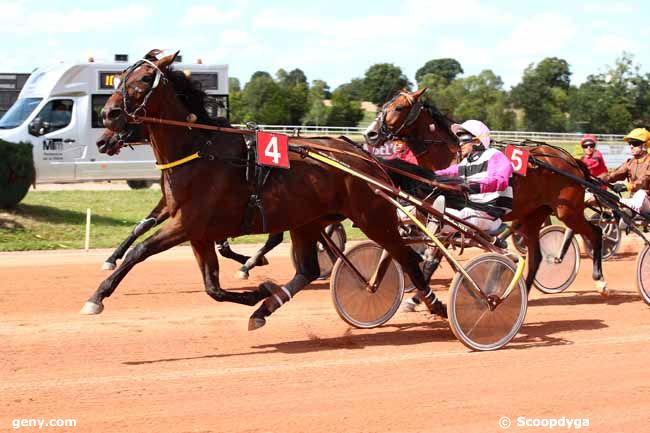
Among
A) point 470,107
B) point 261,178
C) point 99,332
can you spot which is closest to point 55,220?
point 99,332

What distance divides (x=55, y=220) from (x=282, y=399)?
10.4 m

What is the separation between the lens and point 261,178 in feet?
23.0

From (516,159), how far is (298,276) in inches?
112

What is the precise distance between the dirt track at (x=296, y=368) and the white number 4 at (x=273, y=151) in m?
1.51

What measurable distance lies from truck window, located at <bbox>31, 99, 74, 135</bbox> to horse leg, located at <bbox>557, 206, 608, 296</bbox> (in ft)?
44.2

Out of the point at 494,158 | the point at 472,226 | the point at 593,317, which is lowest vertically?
the point at 593,317

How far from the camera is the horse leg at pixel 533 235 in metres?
9.66

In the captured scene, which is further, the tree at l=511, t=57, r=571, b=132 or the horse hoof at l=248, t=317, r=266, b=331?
the tree at l=511, t=57, r=571, b=132

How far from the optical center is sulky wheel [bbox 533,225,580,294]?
10.5 m

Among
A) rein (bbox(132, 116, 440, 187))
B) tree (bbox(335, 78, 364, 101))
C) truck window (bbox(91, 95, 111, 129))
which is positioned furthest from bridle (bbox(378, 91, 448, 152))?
tree (bbox(335, 78, 364, 101))

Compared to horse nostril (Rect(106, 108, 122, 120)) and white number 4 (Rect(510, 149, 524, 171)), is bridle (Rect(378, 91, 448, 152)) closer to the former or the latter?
white number 4 (Rect(510, 149, 524, 171))

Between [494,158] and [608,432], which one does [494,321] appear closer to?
[494,158]

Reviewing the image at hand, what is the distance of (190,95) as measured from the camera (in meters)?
7.14

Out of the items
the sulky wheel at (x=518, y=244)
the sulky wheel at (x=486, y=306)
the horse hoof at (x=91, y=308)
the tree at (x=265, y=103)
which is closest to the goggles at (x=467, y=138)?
the sulky wheel at (x=486, y=306)
